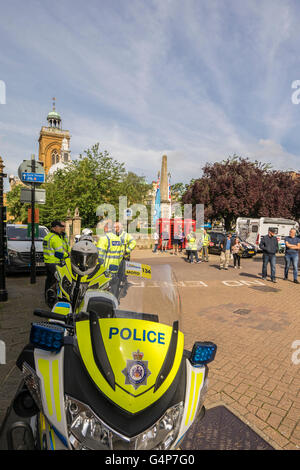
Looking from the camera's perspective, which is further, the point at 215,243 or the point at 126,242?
the point at 215,243

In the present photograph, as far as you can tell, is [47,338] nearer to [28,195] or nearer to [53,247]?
[53,247]

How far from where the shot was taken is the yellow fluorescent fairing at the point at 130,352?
60.7 inches

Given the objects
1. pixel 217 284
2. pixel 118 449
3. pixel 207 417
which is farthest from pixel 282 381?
pixel 217 284

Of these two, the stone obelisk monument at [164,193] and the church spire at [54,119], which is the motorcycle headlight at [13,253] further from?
the church spire at [54,119]

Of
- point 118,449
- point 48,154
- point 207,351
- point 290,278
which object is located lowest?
point 290,278

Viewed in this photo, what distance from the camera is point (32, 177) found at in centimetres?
870

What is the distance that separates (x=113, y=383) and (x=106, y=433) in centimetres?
23

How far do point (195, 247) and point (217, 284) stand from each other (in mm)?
5412

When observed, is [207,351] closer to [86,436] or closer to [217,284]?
[86,436]

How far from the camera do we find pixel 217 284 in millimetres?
9836

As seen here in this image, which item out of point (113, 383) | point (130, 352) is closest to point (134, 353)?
point (130, 352)

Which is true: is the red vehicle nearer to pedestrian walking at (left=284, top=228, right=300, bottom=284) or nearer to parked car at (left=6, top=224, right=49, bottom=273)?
pedestrian walking at (left=284, top=228, right=300, bottom=284)

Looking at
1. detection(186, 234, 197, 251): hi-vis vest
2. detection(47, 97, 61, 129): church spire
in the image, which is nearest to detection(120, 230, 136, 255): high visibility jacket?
detection(186, 234, 197, 251): hi-vis vest

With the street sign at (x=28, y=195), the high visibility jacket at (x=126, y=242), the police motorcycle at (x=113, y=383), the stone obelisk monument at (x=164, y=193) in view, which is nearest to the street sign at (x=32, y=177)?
the street sign at (x=28, y=195)
